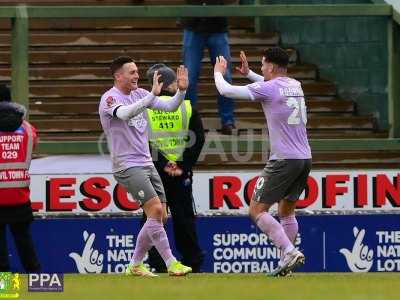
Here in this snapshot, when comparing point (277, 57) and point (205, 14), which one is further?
point (205, 14)

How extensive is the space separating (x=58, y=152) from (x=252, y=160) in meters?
2.01

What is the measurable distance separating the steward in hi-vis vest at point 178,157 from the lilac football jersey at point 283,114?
1280 millimetres

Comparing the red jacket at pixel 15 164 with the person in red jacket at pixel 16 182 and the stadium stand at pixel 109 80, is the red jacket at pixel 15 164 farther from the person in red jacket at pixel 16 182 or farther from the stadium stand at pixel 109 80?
the stadium stand at pixel 109 80

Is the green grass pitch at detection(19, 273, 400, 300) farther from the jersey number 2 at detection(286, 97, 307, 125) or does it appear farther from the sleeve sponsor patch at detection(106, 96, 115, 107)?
the sleeve sponsor patch at detection(106, 96, 115, 107)

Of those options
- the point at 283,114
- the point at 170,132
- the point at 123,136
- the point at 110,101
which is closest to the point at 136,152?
the point at 123,136

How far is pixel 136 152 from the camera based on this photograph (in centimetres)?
1322

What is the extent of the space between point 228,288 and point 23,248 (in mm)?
2346

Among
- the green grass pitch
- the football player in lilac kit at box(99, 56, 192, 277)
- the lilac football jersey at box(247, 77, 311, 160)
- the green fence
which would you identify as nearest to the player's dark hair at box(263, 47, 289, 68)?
the lilac football jersey at box(247, 77, 311, 160)

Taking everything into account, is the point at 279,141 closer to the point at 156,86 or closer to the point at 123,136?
the point at 156,86

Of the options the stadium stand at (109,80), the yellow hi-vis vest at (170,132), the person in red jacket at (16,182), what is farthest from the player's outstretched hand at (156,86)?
the stadium stand at (109,80)

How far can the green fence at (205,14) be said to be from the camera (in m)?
15.7

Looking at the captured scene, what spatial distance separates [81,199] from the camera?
15.5 m

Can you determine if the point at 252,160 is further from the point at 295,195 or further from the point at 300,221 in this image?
the point at 295,195

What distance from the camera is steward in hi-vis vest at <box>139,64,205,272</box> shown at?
14281mm
